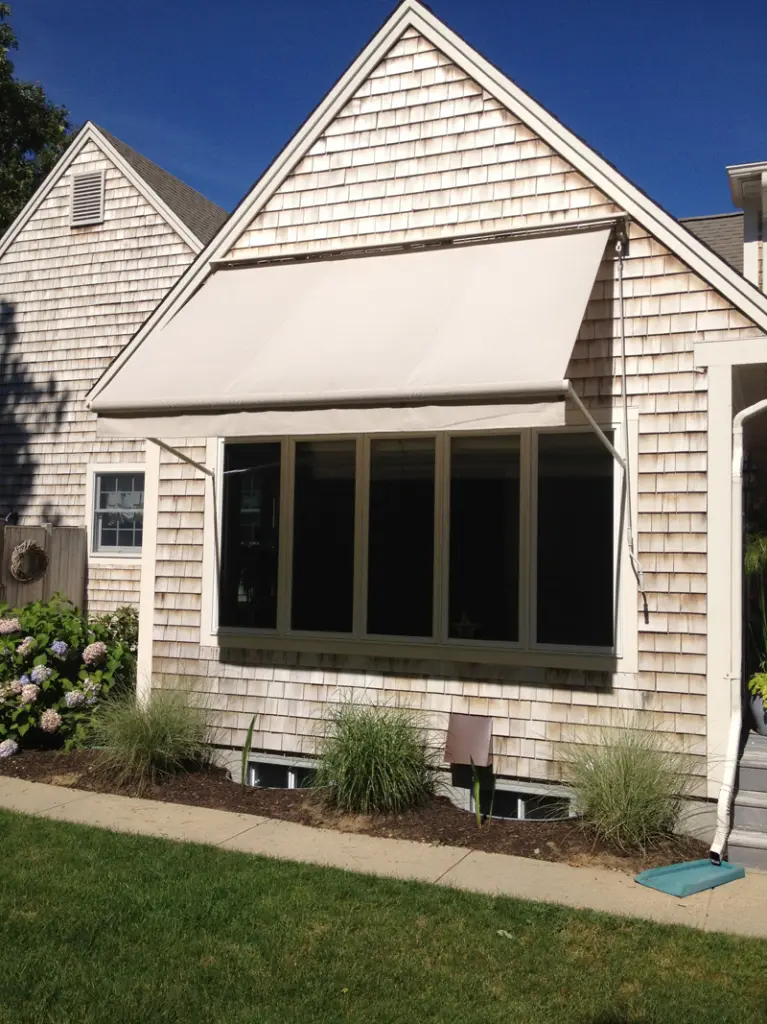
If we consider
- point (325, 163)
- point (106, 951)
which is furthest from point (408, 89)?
point (106, 951)

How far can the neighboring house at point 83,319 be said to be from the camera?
14.6m

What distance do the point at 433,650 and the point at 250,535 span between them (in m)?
Result: 2.00

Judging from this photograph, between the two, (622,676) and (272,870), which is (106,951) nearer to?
(272,870)

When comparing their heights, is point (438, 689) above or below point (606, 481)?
below

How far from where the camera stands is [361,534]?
8180 mm

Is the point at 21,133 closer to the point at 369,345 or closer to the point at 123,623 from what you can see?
the point at 123,623

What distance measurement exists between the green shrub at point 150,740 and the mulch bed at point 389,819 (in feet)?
0.37

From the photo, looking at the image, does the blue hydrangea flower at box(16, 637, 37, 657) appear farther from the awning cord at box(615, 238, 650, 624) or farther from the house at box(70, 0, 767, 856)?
the awning cord at box(615, 238, 650, 624)

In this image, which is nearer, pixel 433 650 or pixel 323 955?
pixel 323 955

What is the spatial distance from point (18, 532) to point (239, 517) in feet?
21.0

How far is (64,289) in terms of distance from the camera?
1538 centimetres

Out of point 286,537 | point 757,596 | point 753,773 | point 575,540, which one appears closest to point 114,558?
point 286,537

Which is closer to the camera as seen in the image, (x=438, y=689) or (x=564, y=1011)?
(x=564, y=1011)

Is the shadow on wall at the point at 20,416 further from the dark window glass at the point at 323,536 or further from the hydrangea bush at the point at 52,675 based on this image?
the dark window glass at the point at 323,536
